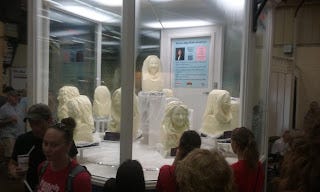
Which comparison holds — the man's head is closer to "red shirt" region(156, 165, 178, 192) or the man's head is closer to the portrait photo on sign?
"red shirt" region(156, 165, 178, 192)

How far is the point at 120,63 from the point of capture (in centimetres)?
256

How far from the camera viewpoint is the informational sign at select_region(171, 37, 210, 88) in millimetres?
3662

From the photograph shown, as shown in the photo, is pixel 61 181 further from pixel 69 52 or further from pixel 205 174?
pixel 69 52

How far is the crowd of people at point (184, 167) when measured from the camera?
1.24 meters

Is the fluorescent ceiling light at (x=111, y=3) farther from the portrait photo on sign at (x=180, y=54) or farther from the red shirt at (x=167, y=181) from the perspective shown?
the red shirt at (x=167, y=181)

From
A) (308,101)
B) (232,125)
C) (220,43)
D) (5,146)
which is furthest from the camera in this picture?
(308,101)

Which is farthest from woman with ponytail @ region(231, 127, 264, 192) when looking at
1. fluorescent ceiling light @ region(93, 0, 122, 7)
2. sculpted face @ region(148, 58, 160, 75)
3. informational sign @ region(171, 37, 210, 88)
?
informational sign @ region(171, 37, 210, 88)

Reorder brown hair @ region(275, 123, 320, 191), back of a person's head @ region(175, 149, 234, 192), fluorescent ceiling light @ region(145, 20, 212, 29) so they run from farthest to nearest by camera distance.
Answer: fluorescent ceiling light @ region(145, 20, 212, 29), back of a person's head @ region(175, 149, 234, 192), brown hair @ region(275, 123, 320, 191)

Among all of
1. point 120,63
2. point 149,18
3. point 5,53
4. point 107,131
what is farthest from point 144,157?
point 5,53

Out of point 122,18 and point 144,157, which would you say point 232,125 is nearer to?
point 144,157

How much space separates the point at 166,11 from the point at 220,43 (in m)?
0.71

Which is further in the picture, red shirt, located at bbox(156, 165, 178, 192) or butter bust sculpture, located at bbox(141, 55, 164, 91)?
butter bust sculpture, located at bbox(141, 55, 164, 91)

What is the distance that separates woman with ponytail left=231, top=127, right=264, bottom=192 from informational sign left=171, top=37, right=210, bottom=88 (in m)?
1.44

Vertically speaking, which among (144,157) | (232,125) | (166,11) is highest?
(166,11)
